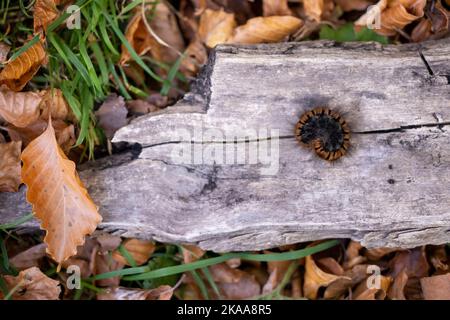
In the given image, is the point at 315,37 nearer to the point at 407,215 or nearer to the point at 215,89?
the point at 215,89

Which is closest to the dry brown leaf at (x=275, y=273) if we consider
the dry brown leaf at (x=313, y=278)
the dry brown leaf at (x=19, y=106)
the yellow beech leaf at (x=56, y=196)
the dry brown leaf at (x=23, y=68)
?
the dry brown leaf at (x=313, y=278)

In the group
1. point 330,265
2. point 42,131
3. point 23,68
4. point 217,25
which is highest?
point 217,25

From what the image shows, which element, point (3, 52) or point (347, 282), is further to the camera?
point (347, 282)

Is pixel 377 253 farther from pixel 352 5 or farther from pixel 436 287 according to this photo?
pixel 352 5

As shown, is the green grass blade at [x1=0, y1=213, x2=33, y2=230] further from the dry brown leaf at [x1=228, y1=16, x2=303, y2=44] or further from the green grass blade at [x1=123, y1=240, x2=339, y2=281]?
the dry brown leaf at [x1=228, y1=16, x2=303, y2=44]

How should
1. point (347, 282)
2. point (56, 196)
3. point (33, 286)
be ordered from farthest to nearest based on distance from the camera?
point (347, 282) < point (33, 286) < point (56, 196)

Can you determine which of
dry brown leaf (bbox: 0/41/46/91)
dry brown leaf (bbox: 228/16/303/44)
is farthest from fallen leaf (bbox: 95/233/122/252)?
dry brown leaf (bbox: 228/16/303/44)

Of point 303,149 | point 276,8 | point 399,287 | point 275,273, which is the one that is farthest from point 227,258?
point 276,8
